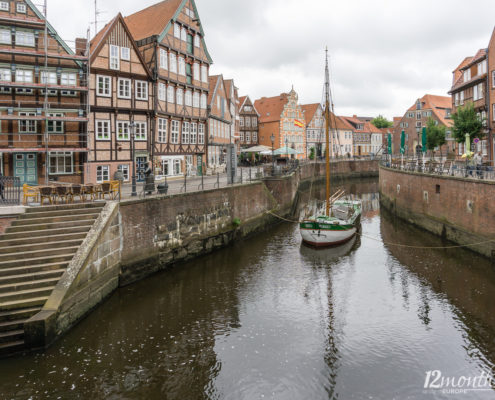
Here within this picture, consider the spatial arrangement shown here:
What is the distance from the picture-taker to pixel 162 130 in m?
30.9

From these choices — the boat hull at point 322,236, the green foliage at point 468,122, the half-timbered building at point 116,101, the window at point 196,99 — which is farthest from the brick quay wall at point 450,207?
the half-timbered building at point 116,101

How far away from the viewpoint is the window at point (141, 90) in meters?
28.5

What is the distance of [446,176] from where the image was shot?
79.3 ft

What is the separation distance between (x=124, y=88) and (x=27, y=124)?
6988 mm

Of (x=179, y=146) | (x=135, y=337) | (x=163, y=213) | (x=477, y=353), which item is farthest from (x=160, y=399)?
(x=179, y=146)

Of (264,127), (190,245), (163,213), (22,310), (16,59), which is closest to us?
(22,310)

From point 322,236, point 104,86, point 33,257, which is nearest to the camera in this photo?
point 33,257

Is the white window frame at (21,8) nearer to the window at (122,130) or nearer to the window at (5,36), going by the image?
the window at (5,36)

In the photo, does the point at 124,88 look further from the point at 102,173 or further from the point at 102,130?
the point at 102,173

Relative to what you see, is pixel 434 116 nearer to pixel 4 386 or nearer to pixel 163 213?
pixel 163 213

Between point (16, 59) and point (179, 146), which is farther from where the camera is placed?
point (179, 146)

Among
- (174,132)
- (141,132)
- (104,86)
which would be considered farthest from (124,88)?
(174,132)

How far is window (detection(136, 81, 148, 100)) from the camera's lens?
28.5 metres

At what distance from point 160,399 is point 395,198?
3038cm
